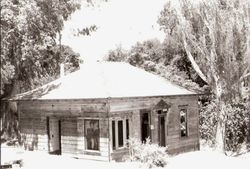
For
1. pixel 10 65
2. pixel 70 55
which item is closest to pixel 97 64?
pixel 10 65

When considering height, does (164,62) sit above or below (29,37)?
below

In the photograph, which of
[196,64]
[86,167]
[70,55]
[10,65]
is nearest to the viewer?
[86,167]

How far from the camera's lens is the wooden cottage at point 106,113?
68.3 ft

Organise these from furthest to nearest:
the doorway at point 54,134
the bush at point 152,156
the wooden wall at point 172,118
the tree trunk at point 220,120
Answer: the tree trunk at point 220,120 < the doorway at point 54,134 < the wooden wall at point 172,118 < the bush at point 152,156

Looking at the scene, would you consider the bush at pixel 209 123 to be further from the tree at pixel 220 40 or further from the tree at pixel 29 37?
the tree at pixel 29 37

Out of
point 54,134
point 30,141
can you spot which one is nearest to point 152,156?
point 54,134

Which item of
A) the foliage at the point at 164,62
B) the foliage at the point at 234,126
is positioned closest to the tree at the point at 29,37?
the foliage at the point at 164,62

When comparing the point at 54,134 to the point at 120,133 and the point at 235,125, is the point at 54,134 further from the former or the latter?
the point at 235,125

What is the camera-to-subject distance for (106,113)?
66.8ft

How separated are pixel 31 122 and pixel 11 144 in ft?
14.9

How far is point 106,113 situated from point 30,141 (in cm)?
713

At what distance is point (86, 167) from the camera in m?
19.2

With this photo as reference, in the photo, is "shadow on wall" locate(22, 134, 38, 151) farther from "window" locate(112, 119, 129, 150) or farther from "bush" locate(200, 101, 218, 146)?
"bush" locate(200, 101, 218, 146)

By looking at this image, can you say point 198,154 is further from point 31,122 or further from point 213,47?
point 31,122
